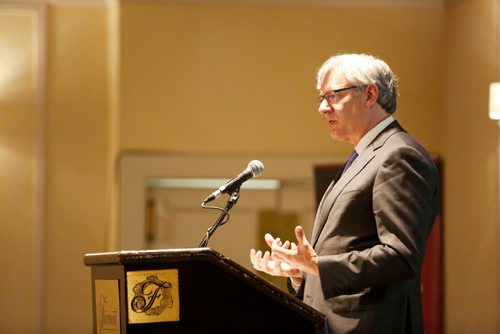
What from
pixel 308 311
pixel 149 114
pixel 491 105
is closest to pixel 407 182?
pixel 308 311

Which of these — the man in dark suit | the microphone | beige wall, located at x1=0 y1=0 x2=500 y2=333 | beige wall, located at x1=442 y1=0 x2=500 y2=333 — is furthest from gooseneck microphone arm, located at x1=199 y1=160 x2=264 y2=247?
beige wall, located at x1=0 y1=0 x2=500 y2=333

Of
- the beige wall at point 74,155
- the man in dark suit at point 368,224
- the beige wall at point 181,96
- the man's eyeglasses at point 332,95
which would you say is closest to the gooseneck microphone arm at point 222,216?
the man in dark suit at point 368,224

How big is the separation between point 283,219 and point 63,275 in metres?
1.61

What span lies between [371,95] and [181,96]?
381 cm

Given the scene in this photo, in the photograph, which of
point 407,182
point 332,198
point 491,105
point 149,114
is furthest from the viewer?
point 149,114

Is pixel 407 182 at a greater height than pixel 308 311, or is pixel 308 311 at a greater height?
pixel 407 182

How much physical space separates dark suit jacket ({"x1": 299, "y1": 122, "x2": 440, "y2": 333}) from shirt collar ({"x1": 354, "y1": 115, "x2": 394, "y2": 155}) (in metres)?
0.09

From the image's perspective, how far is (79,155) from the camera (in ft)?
21.2

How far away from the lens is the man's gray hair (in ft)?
8.58

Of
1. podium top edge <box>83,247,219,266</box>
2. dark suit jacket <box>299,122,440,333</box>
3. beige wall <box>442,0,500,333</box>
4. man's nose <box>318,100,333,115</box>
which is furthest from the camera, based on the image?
beige wall <box>442,0,500,333</box>

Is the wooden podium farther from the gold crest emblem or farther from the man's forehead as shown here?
the man's forehead

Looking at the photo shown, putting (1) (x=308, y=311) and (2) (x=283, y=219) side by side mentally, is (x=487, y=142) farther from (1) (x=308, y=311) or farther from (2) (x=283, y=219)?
(1) (x=308, y=311)

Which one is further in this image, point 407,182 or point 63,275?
point 63,275

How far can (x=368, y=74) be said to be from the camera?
2.62 metres
